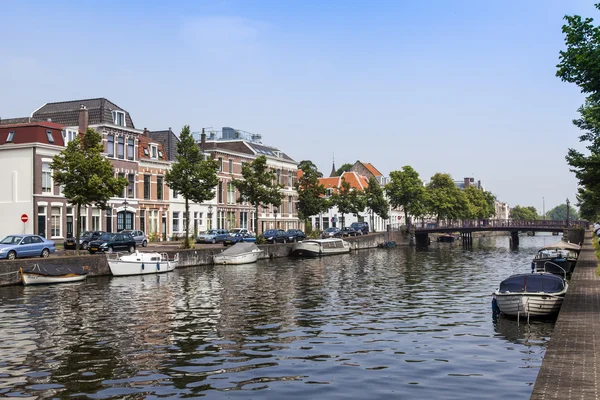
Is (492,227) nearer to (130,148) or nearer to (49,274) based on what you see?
(130,148)

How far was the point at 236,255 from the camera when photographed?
211 feet

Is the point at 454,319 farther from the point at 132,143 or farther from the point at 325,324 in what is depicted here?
the point at 132,143

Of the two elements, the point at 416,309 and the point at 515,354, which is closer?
the point at 515,354

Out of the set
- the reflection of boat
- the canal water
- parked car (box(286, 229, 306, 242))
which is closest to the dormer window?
parked car (box(286, 229, 306, 242))

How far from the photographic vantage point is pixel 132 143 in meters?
76.7

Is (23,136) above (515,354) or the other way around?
above

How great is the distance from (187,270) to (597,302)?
37727 millimetres

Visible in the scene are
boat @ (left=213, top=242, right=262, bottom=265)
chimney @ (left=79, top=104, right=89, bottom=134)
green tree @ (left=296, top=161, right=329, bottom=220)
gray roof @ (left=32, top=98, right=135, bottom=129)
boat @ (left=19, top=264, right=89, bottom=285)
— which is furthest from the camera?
green tree @ (left=296, top=161, right=329, bottom=220)

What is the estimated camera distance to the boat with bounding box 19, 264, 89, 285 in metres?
42.2

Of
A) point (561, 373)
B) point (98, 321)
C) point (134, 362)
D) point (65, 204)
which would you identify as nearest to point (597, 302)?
point (561, 373)

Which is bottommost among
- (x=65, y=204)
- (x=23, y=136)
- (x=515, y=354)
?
(x=515, y=354)

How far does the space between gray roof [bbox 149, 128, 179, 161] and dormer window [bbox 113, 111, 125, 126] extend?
40.9ft

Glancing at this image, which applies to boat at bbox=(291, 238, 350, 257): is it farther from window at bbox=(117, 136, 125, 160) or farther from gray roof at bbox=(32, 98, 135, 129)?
gray roof at bbox=(32, 98, 135, 129)

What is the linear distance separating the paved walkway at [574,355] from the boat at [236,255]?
38935 millimetres
